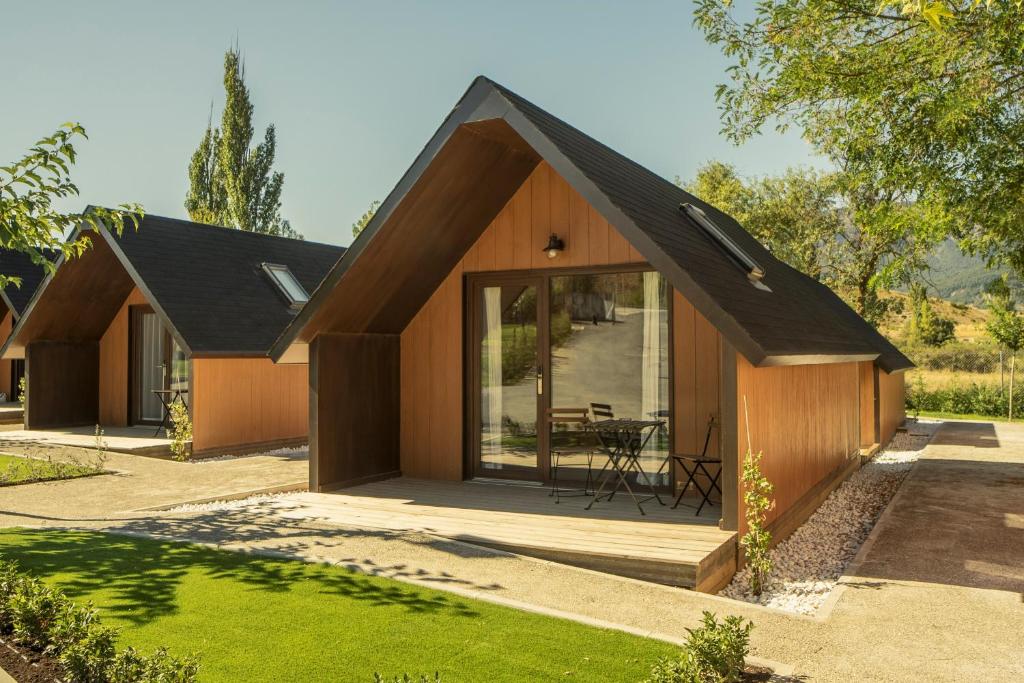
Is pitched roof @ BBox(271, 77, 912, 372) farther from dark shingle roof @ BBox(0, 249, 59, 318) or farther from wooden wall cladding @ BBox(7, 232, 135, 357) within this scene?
dark shingle roof @ BBox(0, 249, 59, 318)

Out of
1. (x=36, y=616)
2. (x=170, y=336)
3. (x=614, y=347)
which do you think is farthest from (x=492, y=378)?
(x=170, y=336)

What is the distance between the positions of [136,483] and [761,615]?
7768 millimetres

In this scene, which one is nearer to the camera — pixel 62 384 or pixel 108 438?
pixel 108 438

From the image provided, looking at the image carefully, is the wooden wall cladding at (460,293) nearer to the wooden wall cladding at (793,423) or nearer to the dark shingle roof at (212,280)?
the wooden wall cladding at (793,423)

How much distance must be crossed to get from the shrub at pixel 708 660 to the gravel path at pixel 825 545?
6.10 feet

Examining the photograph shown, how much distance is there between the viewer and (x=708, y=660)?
146 inches

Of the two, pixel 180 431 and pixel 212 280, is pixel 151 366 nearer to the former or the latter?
pixel 212 280

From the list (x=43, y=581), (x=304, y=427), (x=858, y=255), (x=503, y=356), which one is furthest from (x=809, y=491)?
(x=858, y=255)

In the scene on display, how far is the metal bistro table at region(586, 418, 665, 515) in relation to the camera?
285 inches

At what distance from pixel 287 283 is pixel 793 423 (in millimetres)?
10954

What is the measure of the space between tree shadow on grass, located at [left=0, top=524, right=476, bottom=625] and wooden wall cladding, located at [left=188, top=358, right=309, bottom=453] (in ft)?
20.2

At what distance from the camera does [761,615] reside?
4.85 m

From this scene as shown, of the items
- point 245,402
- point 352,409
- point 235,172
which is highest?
point 235,172

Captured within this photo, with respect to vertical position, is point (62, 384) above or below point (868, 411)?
above
